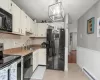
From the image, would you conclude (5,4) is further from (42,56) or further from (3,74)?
(42,56)

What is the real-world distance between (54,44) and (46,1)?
1.98 m

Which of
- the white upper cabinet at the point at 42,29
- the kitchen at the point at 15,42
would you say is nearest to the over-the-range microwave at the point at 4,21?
the kitchen at the point at 15,42

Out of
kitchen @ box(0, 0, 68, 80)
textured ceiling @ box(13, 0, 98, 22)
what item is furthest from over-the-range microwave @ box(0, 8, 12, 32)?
textured ceiling @ box(13, 0, 98, 22)

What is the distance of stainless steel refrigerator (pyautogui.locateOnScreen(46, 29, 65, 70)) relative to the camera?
418cm

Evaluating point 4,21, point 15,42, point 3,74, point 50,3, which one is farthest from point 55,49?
point 3,74

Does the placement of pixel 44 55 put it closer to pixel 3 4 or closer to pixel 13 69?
pixel 13 69

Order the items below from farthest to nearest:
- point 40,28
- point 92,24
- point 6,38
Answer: point 40,28 → point 92,24 → point 6,38

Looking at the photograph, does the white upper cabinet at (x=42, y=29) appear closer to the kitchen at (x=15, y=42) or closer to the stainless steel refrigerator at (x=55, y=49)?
the kitchen at (x=15, y=42)

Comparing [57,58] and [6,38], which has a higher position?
[6,38]

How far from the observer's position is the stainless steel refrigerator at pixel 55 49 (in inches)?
165

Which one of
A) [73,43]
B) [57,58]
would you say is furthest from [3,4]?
[73,43]

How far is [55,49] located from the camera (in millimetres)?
4277

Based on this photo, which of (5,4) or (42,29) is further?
(42,29)

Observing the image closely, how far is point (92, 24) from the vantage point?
322 centimetres
